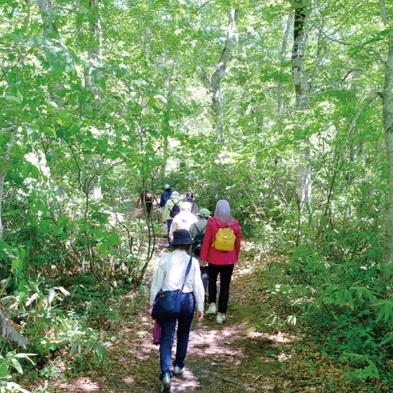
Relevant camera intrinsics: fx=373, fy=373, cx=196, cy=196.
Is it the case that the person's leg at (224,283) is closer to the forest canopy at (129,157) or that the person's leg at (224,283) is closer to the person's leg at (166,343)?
the forest canopy at (129,157)

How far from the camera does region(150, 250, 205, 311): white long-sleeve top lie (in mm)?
4203

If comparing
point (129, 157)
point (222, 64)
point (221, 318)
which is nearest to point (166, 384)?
point (221, 318)

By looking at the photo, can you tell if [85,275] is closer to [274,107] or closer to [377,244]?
[377,244]

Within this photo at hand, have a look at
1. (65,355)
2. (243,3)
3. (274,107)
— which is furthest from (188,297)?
(274,107)

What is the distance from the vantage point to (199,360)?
5.17m

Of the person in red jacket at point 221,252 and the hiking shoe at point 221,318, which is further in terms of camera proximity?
the hiking shoe at point 221,318

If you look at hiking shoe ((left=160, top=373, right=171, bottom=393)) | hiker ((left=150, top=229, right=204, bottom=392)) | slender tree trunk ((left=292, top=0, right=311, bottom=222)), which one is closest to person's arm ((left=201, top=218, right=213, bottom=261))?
hiker ((left=150, top=229, right=204, bottom=392))

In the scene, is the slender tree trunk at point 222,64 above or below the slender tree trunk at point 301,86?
above

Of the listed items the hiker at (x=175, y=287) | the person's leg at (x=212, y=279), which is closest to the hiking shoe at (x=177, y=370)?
the hiker at (x=175, y=287)

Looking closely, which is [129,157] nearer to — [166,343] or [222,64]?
[166,343]

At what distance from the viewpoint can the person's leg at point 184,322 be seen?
430cm

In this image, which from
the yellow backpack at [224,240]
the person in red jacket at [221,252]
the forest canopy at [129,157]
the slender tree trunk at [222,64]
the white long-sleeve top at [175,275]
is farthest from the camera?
the slender tree trunk at [222,64]

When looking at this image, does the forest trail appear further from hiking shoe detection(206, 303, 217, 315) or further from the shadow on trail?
hiking shoe detection(206, 303, 217, 315)

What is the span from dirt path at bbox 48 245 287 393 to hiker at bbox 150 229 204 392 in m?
0.49
